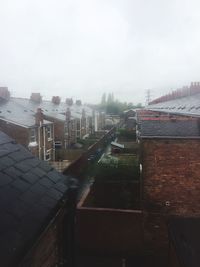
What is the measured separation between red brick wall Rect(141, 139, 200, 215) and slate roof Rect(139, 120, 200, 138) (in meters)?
0.23

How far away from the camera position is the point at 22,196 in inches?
162

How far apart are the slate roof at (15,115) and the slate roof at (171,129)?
16307 millimetres

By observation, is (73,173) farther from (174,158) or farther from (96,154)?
(174,158)

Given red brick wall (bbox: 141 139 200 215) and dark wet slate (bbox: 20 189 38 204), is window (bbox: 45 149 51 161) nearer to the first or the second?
red brick wall (bbox: 141 139 200 215)

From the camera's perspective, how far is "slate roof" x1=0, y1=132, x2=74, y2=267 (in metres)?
3.24

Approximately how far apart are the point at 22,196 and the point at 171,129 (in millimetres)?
6502

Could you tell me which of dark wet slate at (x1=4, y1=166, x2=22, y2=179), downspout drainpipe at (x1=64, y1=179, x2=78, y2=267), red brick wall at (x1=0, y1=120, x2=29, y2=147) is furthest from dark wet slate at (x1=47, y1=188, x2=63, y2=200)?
red brick wall at (x1=0, y1=120, x2=29, y2=147)

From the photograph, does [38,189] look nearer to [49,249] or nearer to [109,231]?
[49,249]

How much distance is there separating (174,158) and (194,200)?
1.52m

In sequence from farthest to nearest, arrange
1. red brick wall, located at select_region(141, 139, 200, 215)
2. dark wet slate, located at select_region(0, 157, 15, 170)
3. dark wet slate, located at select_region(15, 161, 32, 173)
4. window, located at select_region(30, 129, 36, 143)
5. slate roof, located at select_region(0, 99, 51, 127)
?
window, located at select_region(30, 129, 36, 143) < slate roof, located at select_region(0, 99, 51, 127) < red brick wall, located at select_region(141, 139, 200, 215) < dark wet slate, located at select_region(15, 161, 32, 173) < dark wet slate, located at select_region(0, 157, 15, 170)

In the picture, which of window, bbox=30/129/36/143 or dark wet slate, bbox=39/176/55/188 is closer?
dark wet slate, bbox=39/176/55/188

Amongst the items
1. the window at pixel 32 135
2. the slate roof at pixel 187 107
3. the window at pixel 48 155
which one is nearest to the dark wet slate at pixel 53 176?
the slate roof at pixel 187 107

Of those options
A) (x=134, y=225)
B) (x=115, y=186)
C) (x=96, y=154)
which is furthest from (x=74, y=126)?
(x=134, y=225)

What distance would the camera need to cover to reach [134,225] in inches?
411
